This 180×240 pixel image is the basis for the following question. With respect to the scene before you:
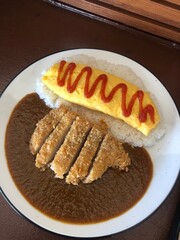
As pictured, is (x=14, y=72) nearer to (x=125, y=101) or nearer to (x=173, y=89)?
(x=125, y=101)

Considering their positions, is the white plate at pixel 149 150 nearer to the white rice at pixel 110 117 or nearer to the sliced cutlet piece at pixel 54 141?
the white rice at pixel 110 117

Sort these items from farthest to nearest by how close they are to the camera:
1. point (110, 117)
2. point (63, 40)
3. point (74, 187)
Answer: point (63, 40) → point (110, 117) → point (74, 187)

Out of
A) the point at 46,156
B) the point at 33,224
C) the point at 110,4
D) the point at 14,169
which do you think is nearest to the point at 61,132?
the point at 46,156

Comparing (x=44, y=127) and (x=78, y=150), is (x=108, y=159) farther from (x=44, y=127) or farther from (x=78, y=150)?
(x=44, y=127)

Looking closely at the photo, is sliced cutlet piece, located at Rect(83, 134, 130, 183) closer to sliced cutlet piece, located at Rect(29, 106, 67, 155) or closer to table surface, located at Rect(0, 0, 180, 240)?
sliced cutlet piece, located at Rect(29, 106, 67, 155)

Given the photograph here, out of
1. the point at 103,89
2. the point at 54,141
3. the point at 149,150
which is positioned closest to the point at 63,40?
the point at 103,89

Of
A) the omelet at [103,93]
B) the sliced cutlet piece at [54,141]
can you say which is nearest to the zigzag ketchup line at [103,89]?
the omelet at [103,93]
